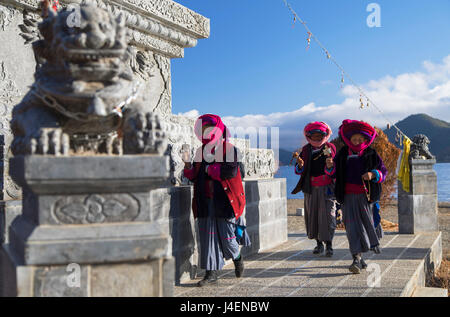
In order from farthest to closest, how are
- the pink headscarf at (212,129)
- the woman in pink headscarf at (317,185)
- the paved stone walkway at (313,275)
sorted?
1. the woman in pink headscarf at (317,185)
2. the pink headscarf at (212,129)
3. the paved stone walkway at (313,275)

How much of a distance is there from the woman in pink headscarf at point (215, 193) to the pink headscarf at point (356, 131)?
1473 mm

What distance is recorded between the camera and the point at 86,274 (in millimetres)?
2084

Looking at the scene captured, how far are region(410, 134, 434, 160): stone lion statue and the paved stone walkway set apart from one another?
2327 mm

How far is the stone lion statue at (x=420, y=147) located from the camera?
8.55 m

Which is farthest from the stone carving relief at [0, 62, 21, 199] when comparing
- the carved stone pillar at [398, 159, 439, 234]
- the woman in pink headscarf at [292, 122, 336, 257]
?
the carved stone pillar at [398, 159, 439, 234]

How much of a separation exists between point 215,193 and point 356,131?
182 centimetres

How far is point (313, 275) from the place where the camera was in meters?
4.90

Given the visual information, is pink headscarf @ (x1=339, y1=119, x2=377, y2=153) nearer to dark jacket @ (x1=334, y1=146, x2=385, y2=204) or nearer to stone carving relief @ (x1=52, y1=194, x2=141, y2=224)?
dark jacket @ (x1=334, y1=146, x2=385, y2=204)

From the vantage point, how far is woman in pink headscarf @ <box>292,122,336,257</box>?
5883 millimetres

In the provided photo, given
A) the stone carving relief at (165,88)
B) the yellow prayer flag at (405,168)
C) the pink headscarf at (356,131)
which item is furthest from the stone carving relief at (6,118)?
the yellow prayer flag at (405,168)

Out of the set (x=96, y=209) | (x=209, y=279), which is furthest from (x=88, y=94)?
(x=209, y=279)

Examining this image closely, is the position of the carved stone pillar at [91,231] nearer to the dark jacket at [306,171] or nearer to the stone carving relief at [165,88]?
the dark jacket at [306,171]

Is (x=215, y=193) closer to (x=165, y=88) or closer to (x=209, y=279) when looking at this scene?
(x=209, y=279)
